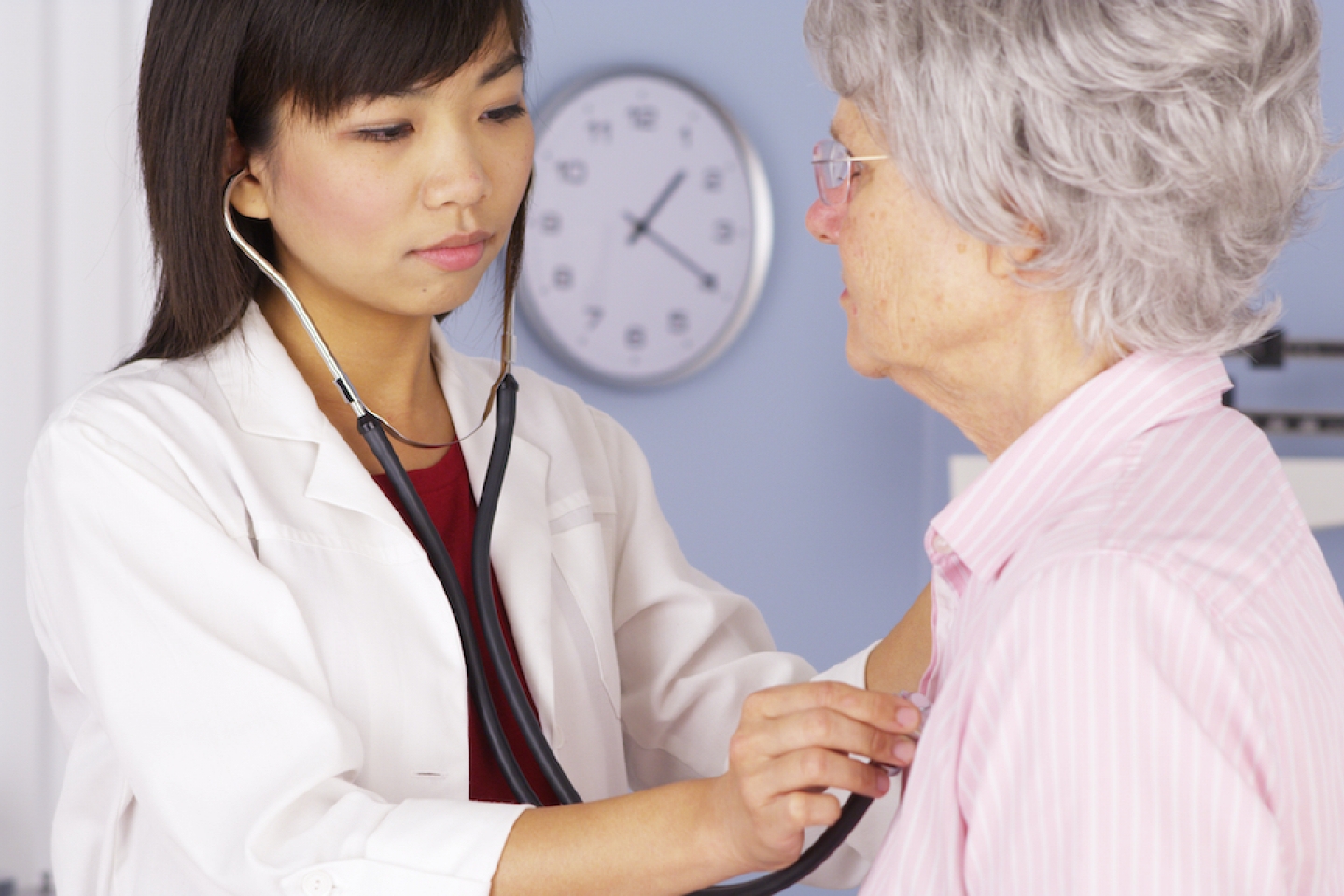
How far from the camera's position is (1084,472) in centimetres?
74

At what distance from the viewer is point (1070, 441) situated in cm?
76

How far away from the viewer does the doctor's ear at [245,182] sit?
3.37 ft

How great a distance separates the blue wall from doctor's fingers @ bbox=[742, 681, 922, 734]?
1.77 metres

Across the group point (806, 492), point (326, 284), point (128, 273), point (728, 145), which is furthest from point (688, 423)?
point (326, 284)

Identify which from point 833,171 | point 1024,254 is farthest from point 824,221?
point 1024,254

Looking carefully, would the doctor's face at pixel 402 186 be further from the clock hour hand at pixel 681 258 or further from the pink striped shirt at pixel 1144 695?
the clock hour hand at pixel 681 258

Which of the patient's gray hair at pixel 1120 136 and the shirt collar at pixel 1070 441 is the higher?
the patient's gray hair at pixel 1120 136

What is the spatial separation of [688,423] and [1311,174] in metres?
1.84

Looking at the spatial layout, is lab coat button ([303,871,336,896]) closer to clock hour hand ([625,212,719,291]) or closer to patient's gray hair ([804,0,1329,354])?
patient's gray hair ([804,0,1329,354])

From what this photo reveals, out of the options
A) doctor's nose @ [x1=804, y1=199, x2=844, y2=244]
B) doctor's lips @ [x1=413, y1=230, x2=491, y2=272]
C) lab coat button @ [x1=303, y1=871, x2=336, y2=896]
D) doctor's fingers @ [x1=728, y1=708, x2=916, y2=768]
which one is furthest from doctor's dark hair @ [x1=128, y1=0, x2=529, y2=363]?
doctor's fingers @ [x1=728, y1=708, x2=916, y2=768]

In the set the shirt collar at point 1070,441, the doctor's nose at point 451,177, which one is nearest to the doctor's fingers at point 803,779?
the shirt collar at point 1070,441

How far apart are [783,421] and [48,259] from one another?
4.40 feet

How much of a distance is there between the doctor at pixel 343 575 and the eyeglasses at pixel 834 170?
273 mm

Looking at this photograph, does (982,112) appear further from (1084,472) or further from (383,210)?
(383,210)
